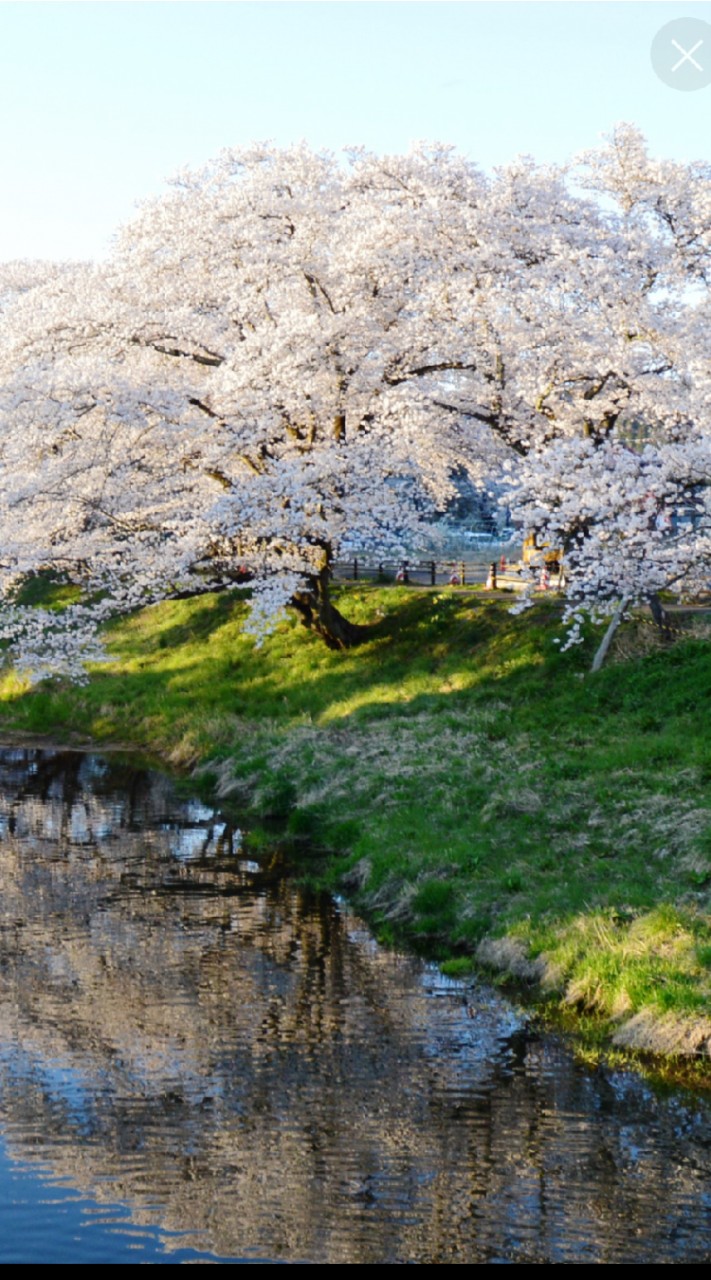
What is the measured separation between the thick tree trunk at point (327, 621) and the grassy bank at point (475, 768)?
1.96 feet

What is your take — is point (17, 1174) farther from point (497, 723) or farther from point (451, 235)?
point (451, 235)

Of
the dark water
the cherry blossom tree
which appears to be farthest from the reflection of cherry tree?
the dark water

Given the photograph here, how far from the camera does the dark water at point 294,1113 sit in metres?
9.70

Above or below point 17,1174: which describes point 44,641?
above

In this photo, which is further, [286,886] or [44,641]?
[44,641]

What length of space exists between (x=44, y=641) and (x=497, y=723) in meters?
12.4

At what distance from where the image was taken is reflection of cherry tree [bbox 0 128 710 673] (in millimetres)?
28109

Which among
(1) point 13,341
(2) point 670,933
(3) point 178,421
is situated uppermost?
(1) point 13,341

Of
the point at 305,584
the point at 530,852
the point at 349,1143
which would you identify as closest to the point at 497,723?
the point at 530,852

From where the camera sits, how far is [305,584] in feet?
107

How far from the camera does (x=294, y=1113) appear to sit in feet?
38.3

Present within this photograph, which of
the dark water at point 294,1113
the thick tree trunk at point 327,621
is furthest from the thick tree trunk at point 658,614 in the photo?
the dark water at point 294,1113

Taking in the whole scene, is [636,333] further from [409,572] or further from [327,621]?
[409,572]

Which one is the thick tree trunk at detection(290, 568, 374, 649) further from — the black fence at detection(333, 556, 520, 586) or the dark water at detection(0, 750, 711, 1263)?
the dark water at detection(0, 750, 711, 1263)
